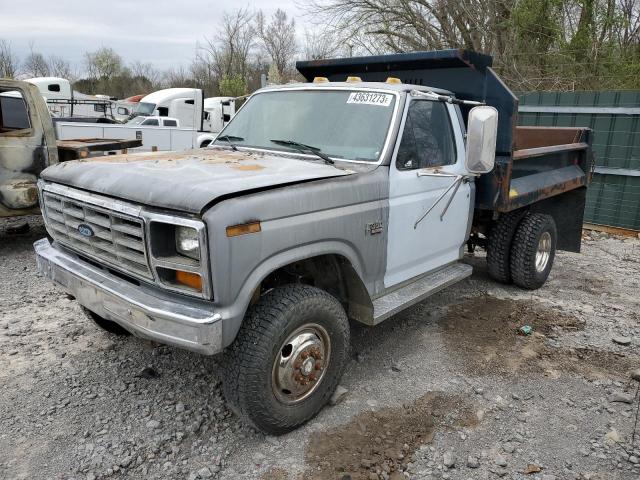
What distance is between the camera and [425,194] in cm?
405

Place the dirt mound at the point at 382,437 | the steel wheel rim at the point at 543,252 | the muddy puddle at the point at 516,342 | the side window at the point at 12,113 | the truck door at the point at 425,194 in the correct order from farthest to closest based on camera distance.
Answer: the side window at the point at 12,113
the steel wheel rim at the point at 543,252
the muddy puddle at the point at 516,342
the truck door at the point at 425,194
the dirt mound at the point at 382,437

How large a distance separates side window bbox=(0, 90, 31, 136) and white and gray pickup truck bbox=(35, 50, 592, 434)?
4.22 m

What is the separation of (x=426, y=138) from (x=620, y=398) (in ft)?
7.82

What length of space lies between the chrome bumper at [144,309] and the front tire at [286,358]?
29 cm

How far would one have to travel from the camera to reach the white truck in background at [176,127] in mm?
11954

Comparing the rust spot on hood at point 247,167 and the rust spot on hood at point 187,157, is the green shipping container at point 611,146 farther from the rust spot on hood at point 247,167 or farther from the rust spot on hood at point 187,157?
the rust spot on hood at point 247,167

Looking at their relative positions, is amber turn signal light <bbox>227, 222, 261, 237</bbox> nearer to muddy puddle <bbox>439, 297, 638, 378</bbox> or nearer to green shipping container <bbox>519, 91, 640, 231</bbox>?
muddy puddle <bbox>439, 297, 638, 378</bbox>

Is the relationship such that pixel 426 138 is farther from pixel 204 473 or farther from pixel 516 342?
pixel 204 473

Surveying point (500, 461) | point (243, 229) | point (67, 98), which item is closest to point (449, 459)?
point (500, 461)

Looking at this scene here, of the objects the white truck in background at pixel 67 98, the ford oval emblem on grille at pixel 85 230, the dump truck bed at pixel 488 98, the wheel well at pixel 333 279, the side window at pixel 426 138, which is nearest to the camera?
the ford oval emblem on grille at pixel 85 230

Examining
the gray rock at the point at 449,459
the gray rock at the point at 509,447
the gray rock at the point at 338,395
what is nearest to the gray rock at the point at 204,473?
the gray rock at the point at 338,395

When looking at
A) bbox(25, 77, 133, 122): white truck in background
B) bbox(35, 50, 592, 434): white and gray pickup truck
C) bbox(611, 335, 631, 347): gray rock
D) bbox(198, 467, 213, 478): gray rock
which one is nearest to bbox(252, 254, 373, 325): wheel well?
bbox(35, 50, 592, 434): white and gray pickup truck

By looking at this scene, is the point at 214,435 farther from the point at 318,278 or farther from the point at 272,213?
the point at 272,213

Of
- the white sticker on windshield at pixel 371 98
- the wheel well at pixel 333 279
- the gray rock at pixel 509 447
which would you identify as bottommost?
the gray rock at pixel 509 447
